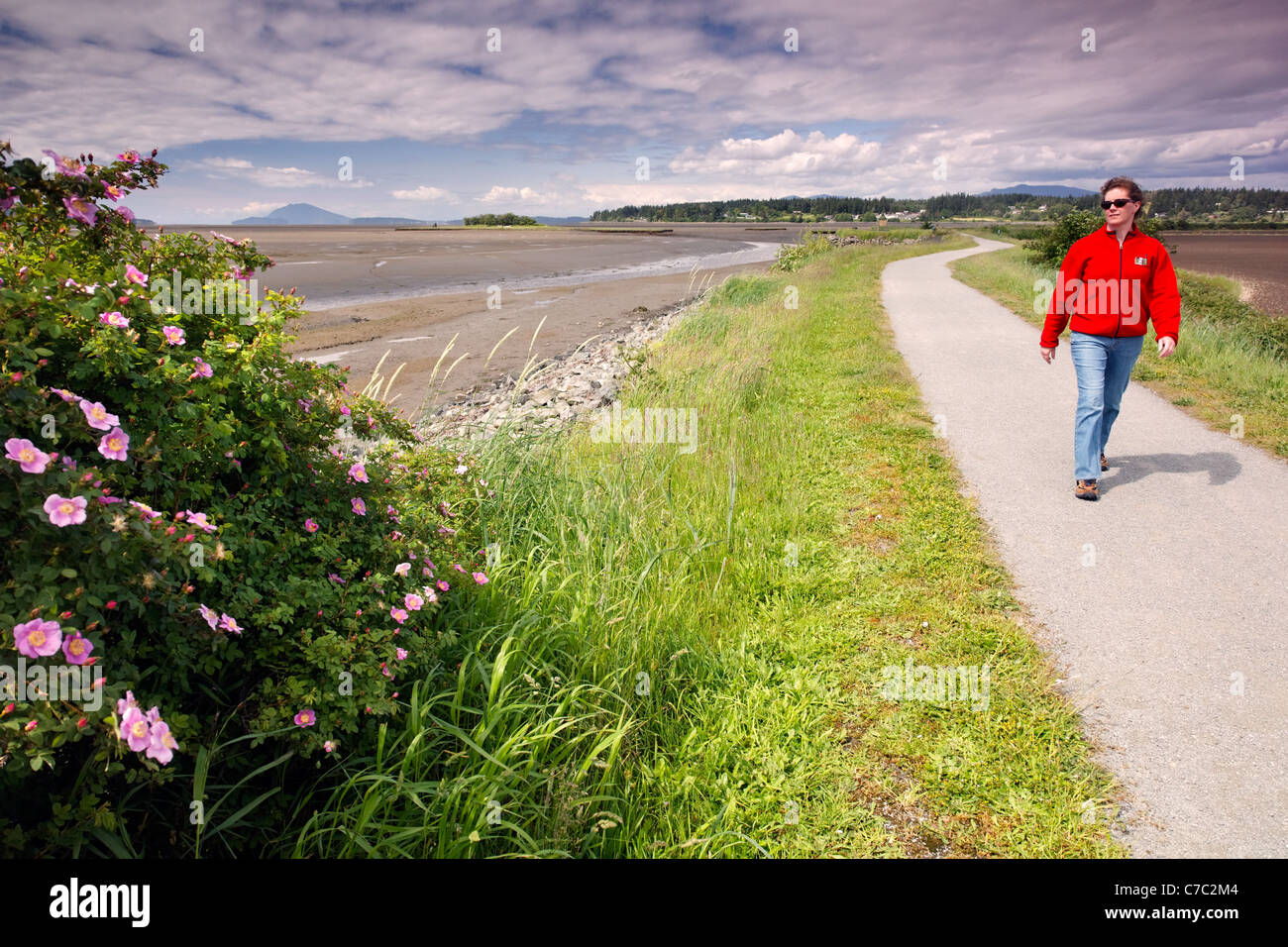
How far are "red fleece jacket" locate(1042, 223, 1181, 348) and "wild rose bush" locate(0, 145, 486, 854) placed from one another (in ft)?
17.4

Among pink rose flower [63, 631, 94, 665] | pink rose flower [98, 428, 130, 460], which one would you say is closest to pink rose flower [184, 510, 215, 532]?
pink rose flower [98, 428, 130, 460]

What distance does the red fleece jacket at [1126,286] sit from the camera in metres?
5.27

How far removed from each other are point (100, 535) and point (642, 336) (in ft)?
50.6

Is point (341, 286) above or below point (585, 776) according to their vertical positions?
above

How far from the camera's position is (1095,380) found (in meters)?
5.40

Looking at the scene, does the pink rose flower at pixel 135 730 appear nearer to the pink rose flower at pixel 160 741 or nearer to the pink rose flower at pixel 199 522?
the pink rose flower at pixel 160 741

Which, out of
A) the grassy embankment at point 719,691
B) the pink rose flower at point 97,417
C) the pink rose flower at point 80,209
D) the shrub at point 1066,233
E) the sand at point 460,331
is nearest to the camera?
the pink rose flower at point 97,417

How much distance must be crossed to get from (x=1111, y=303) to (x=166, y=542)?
6.18m

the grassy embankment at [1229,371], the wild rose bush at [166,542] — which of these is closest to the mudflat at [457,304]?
the wild rose bush at [166,542]

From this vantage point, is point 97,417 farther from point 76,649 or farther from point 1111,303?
point 1111,303

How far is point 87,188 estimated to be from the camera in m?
2.19

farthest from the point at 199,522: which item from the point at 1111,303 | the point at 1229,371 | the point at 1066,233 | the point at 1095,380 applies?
the point at 1066,233
